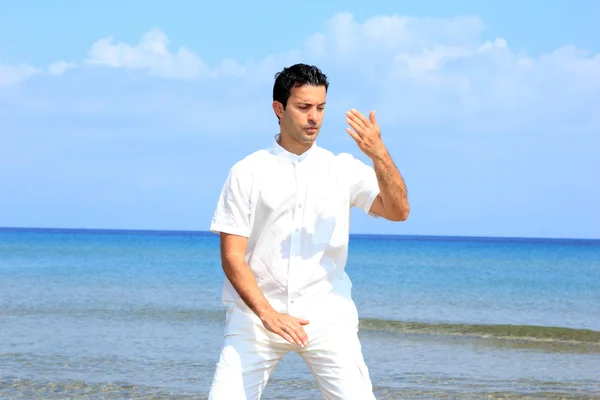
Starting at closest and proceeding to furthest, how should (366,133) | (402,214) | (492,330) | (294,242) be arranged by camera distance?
(366,133) → (402,214) → (294,242) → (492,330)

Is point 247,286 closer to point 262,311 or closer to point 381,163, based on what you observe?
point 262,311

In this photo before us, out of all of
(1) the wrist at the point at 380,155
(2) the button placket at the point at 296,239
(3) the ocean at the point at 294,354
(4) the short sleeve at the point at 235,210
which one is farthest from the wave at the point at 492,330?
(1) the wrist at the point at 380,155

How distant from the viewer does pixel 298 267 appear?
12.8 ft

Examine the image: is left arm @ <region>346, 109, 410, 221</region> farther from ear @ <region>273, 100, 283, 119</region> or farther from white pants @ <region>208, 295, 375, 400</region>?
white pants @ <region>208, 295, 375, 400</region>

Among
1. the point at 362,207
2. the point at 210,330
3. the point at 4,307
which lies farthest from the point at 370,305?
the point at 362,207

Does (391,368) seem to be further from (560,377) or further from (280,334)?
(280,334)

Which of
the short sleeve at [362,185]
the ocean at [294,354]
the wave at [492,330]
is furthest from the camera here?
the wave at [492,330]

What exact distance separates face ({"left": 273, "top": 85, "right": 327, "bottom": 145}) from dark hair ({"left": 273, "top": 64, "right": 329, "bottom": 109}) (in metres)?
0.02

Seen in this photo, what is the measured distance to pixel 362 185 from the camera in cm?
397

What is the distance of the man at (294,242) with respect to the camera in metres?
3.86

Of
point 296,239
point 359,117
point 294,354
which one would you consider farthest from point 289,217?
point 294,354

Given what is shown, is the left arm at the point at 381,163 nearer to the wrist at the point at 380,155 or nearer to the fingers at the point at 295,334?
the wrist at the point at 380,155

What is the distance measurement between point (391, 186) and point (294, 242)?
526mm

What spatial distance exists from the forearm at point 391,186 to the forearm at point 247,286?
68cm
